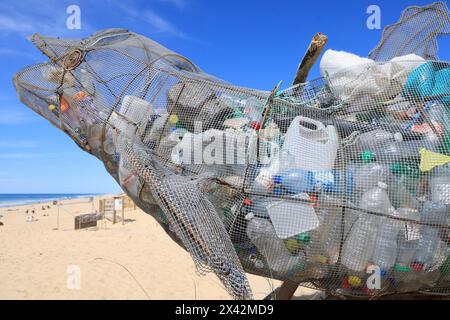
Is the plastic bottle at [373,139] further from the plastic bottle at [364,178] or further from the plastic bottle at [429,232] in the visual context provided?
the plastic bottle at [429,232]

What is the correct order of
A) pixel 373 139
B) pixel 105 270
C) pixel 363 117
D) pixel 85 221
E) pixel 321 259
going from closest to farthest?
pixel 321 259 < pixel 373 139 < pixel 363 117 < pixel 105 270 < pixel 85 221

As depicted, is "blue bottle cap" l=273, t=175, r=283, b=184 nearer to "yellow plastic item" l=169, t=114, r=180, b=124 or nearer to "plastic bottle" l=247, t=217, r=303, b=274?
"plastic bottle" l=247, t=217, r=303, b=274

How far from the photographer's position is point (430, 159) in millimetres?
2729

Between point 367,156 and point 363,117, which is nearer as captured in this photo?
point 367,156

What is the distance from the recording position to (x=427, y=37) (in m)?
4.09

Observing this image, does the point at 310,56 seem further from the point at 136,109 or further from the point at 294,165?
the point at 136,109

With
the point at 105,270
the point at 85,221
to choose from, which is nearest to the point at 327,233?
the point at 105,270

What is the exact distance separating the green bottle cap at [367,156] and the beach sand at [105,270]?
1.48 metres

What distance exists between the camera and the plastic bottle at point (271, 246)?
9.16 ft

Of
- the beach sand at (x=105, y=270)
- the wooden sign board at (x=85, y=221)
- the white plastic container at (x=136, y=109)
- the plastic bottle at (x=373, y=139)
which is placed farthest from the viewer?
the wooden sign board at (x=85, y=221)

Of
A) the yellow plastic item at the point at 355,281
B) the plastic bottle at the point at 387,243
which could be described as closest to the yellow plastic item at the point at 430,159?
the plastic bottle at the point at 387,243

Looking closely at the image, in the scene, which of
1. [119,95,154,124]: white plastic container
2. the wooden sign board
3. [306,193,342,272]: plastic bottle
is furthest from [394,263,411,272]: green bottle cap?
the wooden sign board

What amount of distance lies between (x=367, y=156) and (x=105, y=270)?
656 centimetres

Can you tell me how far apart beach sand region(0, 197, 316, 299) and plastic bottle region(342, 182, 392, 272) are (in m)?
1.09
